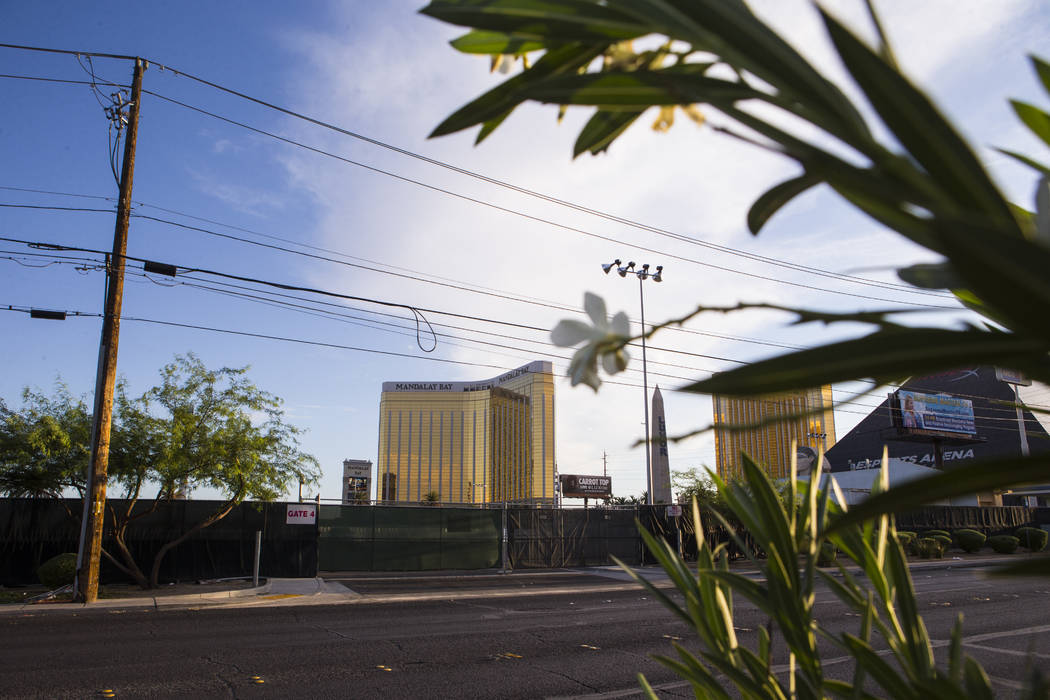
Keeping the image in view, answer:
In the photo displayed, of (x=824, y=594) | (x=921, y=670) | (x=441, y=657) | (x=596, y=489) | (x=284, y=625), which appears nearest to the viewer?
(x=921, y=670)

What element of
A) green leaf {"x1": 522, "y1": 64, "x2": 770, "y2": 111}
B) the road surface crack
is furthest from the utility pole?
green leaf {"x1": 522, "y1": 64, "x2": 770, "y2": 111}

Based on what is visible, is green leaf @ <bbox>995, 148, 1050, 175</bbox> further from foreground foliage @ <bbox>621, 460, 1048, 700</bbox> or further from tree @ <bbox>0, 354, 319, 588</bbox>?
tree @ <bbox>0, 354, 319, 588</bbox>

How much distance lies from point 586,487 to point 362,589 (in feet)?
67.6

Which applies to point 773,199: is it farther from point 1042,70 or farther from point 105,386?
point 105,386

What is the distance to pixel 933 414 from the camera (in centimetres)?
3506

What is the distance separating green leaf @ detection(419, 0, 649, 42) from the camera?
1.56 feet

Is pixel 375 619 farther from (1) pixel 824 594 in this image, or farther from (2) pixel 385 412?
(2) pixel 385 412

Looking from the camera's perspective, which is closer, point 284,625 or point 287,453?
point 284,625

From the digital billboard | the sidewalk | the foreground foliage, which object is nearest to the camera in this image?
the foreground foliage

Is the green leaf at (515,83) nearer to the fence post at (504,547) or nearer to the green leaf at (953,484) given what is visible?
the green leaf at (953,484)

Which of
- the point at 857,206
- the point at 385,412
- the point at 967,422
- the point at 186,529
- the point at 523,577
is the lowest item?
the point at 523,577

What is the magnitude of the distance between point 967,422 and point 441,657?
37.8m

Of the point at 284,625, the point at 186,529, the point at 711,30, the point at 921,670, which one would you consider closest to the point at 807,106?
the point at 711,30

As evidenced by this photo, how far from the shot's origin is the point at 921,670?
0.87 m
